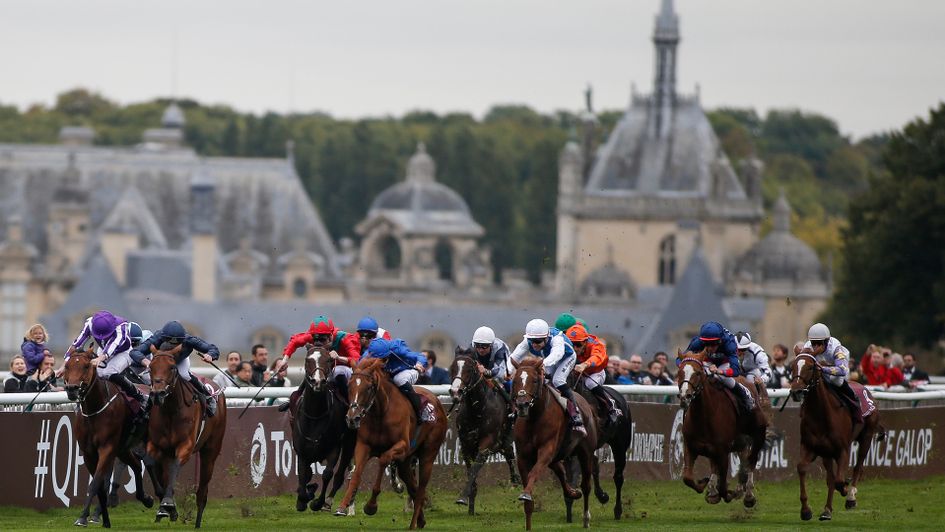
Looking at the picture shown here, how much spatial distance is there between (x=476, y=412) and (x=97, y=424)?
11.1 feet

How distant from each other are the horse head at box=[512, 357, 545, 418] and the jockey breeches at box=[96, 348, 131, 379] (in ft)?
10.5

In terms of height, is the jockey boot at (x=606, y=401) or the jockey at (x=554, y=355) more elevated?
the jockey at (x=554, y=355)

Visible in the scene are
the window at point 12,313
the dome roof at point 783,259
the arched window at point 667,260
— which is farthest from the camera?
the arched window at point 667,260

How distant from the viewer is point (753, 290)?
142625 millimetres

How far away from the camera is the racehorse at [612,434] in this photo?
24.7 m

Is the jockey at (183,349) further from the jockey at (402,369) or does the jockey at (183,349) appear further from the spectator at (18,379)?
the spectator at (18,379)

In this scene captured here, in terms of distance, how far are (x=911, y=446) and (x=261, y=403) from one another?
887 centimetres

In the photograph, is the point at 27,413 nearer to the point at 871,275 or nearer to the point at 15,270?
the point at 871,275

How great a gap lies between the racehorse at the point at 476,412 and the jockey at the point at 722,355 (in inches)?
69.2

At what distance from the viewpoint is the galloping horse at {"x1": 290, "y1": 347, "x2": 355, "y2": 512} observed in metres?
23.0

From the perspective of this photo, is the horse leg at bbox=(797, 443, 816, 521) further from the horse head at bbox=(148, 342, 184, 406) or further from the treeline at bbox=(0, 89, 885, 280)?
the treeline at bbox=(0, 89, 885, 280)

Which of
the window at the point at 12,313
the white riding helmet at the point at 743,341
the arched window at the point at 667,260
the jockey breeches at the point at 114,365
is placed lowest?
the window at the point at 12,313

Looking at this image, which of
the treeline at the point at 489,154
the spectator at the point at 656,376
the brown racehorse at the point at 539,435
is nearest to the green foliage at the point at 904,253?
the spectator at the point at 656,376

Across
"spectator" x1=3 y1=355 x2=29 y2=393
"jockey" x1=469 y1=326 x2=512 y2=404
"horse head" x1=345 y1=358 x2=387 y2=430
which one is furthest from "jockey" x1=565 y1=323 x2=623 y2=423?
"spectator" x1=3 y1=355 x2=29 y2=393
